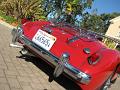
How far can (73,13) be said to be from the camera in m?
24.9

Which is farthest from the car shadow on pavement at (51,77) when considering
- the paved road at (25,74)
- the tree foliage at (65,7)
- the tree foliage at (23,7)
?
the tree foliage at (65,7)

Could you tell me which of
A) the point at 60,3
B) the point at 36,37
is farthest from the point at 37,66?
the point at 60,3

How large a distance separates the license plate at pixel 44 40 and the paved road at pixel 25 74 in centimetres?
69

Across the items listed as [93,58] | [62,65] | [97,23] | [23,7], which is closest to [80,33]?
[93,58]

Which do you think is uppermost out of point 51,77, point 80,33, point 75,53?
point 80,33

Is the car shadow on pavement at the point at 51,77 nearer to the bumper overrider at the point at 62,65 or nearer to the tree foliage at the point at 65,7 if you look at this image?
the bumper overrider at the point at 62,65

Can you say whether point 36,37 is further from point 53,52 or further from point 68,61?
point 68,61

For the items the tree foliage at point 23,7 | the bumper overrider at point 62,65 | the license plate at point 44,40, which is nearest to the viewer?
the bumper overrider at point 62,65

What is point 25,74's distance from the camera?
16.2 ft

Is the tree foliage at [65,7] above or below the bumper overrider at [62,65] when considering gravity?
below

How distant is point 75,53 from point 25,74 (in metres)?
1.17

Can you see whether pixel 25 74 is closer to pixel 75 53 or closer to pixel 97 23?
pixel 75 53

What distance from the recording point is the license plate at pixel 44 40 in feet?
15.8

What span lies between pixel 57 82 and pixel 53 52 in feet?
2.67
